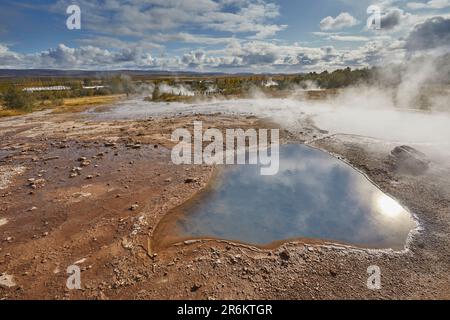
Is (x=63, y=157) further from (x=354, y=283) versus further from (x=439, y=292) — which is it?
(x=439, y=292)

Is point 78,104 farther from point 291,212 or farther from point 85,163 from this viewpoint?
point 291,212

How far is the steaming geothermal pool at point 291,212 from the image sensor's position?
24.1 feet

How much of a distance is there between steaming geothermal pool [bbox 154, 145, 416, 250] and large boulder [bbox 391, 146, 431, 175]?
1.90 metres

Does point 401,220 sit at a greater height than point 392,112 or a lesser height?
lesser

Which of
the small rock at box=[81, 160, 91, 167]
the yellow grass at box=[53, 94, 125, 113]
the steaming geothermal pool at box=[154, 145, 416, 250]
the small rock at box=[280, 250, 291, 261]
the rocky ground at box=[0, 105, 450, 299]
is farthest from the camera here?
the yellow grass at box=[53, 94, 125, 113]

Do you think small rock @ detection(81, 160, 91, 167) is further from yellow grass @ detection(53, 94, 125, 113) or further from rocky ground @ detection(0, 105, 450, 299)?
yellow grass @ detection(53, 94, 125, 113)

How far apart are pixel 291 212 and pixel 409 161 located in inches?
276

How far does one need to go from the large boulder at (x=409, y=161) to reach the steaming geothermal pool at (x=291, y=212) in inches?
74.9

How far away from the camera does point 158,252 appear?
6.46 meters

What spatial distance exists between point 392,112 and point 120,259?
27915 mm

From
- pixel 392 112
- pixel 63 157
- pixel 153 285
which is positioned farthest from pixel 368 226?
pixel 392 112

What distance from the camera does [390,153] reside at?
13.4m

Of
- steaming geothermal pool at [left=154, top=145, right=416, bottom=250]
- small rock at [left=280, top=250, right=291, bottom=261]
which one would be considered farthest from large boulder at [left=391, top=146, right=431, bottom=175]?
small rock at [left=280, top=250, right=291, bottom=261]

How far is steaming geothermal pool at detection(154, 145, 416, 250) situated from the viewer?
7.35 meters
